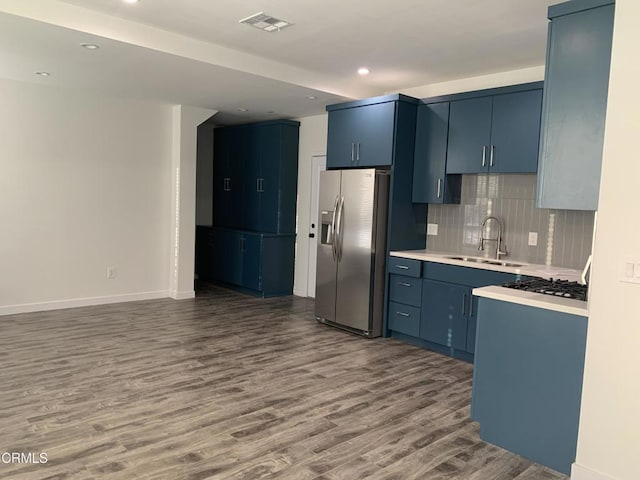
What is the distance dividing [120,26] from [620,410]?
4.13 metres

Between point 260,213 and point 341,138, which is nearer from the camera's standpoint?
point 341,138

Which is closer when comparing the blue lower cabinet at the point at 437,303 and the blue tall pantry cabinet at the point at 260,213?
the blue lower cabinet at the point at 437,303

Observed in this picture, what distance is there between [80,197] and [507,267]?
4801 millimetres

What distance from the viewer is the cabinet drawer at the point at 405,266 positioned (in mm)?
4686

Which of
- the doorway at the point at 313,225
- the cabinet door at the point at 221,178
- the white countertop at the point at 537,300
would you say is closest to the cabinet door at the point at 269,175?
the doorway at the point at 313,225

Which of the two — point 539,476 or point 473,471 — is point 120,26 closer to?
point 473,471

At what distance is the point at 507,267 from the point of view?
4062 millimetres

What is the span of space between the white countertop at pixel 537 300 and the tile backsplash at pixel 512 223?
5.56 ft

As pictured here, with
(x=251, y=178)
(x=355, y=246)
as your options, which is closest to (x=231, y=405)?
(x=355, y=246)

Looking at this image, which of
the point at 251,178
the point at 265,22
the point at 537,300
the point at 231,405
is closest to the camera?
the point at 537,300

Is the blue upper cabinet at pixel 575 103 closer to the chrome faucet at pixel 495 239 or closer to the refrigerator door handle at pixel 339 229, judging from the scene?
the chrome faucet at pixel 495 239

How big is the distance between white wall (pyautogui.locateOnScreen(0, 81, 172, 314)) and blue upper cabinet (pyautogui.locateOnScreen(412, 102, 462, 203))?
3423 millimetres

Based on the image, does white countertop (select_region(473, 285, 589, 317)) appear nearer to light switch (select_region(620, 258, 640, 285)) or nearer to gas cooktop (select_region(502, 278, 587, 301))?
gas cooktop (select_region(502, 278, 587, 301))

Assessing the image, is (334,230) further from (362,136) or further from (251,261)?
(251,261)
